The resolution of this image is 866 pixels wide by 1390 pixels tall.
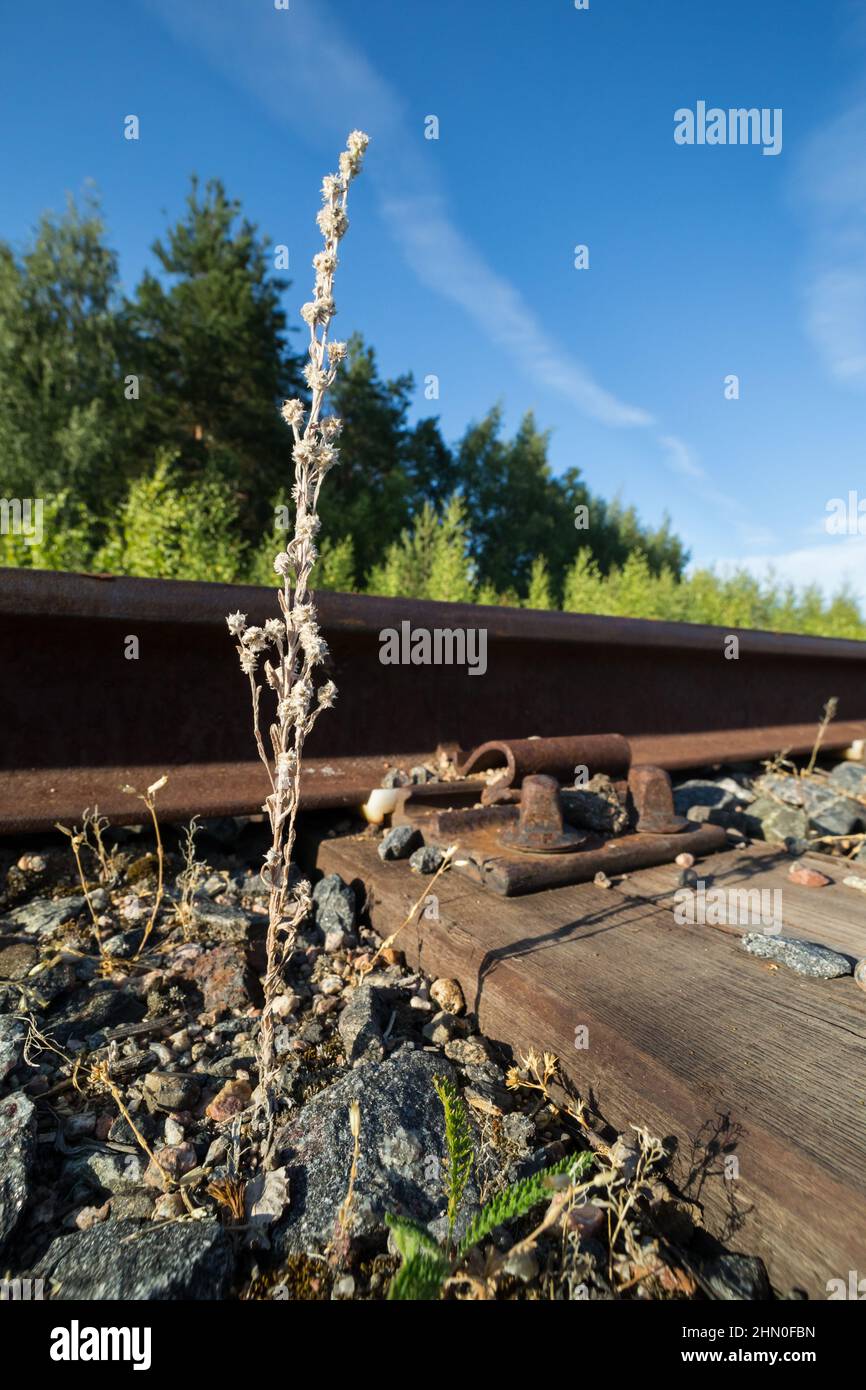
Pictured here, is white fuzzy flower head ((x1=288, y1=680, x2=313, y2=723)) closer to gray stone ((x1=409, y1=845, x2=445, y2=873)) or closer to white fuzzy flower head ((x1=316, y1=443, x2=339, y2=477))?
white fuzzy flower head ((x1=316, y1=443, x2=339, y2=477))

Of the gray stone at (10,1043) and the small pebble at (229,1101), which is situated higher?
the gray stone at (10,1043)

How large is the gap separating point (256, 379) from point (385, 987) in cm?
2524

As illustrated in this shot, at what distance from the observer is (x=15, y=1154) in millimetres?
1064

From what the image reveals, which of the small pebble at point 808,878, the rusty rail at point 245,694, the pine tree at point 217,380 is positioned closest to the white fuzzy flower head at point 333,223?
the rusty rail at point 245,694

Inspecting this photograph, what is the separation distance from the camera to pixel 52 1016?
4.80 ft

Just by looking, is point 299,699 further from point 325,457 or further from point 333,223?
point 333,223

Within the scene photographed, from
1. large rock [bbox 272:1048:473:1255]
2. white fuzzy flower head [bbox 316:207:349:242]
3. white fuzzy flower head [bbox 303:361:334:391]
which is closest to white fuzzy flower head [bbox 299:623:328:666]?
white fuzzy flower head [bbox 303:361:334:391]

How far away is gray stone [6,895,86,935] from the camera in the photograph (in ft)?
5.81

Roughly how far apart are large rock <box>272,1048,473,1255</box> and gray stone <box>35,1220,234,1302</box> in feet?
0.32

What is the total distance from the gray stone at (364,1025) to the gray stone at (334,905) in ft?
1.12

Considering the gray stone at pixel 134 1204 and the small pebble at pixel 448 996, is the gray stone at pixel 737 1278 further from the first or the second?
the gray stone at pixel 134 1204

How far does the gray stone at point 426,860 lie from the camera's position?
6.73ft

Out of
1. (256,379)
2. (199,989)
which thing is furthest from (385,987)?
(256,379)

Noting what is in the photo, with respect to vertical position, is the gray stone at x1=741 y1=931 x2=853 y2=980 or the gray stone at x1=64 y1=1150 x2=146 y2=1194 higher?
the gray stone at x1=741 y1=931 x2=853 y2=980
